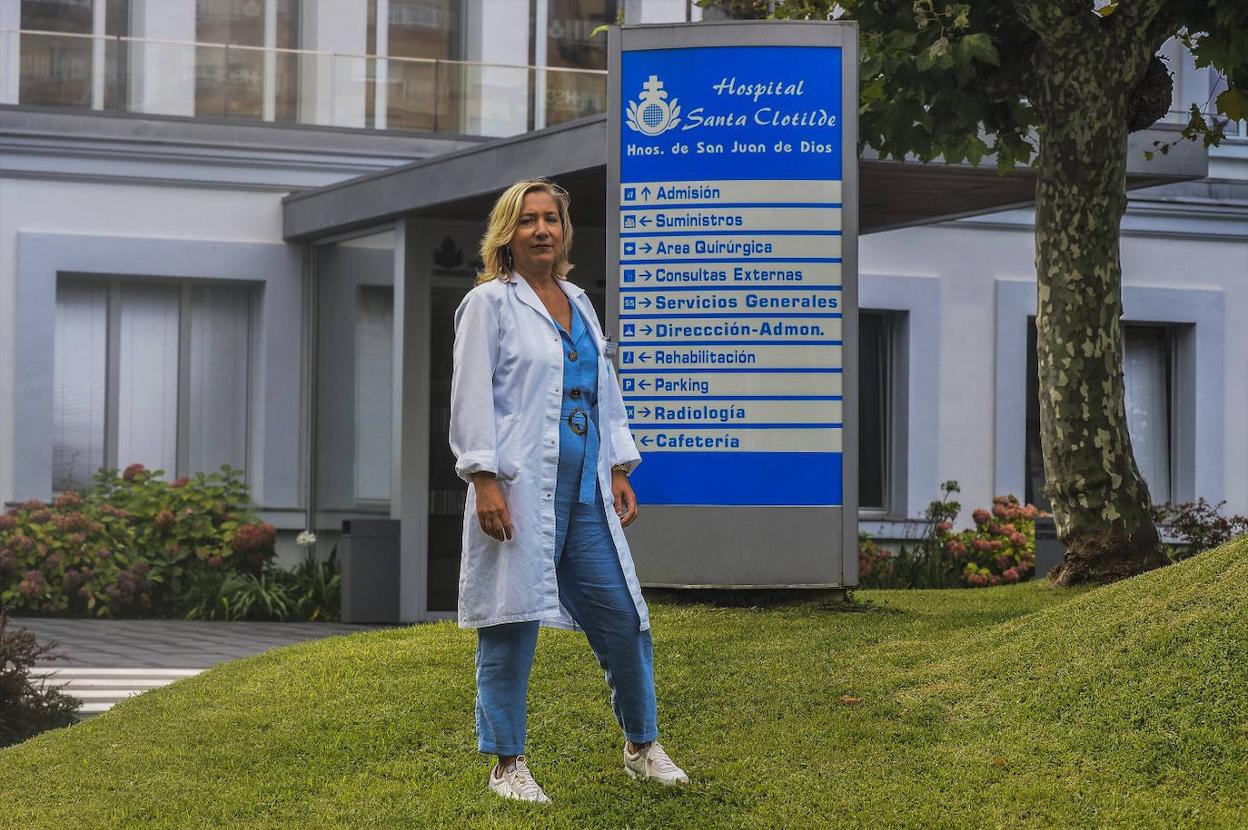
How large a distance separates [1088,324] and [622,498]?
624 centimetres

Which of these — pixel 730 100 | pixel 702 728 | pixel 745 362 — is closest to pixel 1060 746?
pixel 702 728

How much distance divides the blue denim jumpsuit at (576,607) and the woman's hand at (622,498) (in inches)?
5.6

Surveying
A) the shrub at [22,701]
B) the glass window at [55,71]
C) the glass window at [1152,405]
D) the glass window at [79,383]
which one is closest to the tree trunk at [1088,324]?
the shrub at [22,701]

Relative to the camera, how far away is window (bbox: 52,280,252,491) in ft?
57.5

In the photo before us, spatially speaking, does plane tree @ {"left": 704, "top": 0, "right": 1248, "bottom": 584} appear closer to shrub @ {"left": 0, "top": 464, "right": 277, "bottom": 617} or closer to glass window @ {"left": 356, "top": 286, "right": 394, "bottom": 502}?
glass window @ {"left": 356, "top": 286, "right": 394, "bottom": 502}

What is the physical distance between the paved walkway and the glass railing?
16.7 feet

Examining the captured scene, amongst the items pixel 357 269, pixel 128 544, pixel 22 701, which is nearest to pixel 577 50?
pixel 357 269

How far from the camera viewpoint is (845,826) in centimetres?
596

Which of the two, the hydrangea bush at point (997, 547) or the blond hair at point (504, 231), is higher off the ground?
the blond hair at point (504, 231)

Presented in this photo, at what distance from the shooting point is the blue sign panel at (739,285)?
Result: 1066 cm

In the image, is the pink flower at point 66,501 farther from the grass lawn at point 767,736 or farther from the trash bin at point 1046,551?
the trash bin at point 1046,551

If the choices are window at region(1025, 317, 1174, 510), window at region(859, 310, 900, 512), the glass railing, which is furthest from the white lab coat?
window at region(1025, 317, 1174, 510)

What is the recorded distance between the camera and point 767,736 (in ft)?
23.5

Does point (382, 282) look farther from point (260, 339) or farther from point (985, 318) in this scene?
point (985, 318)
